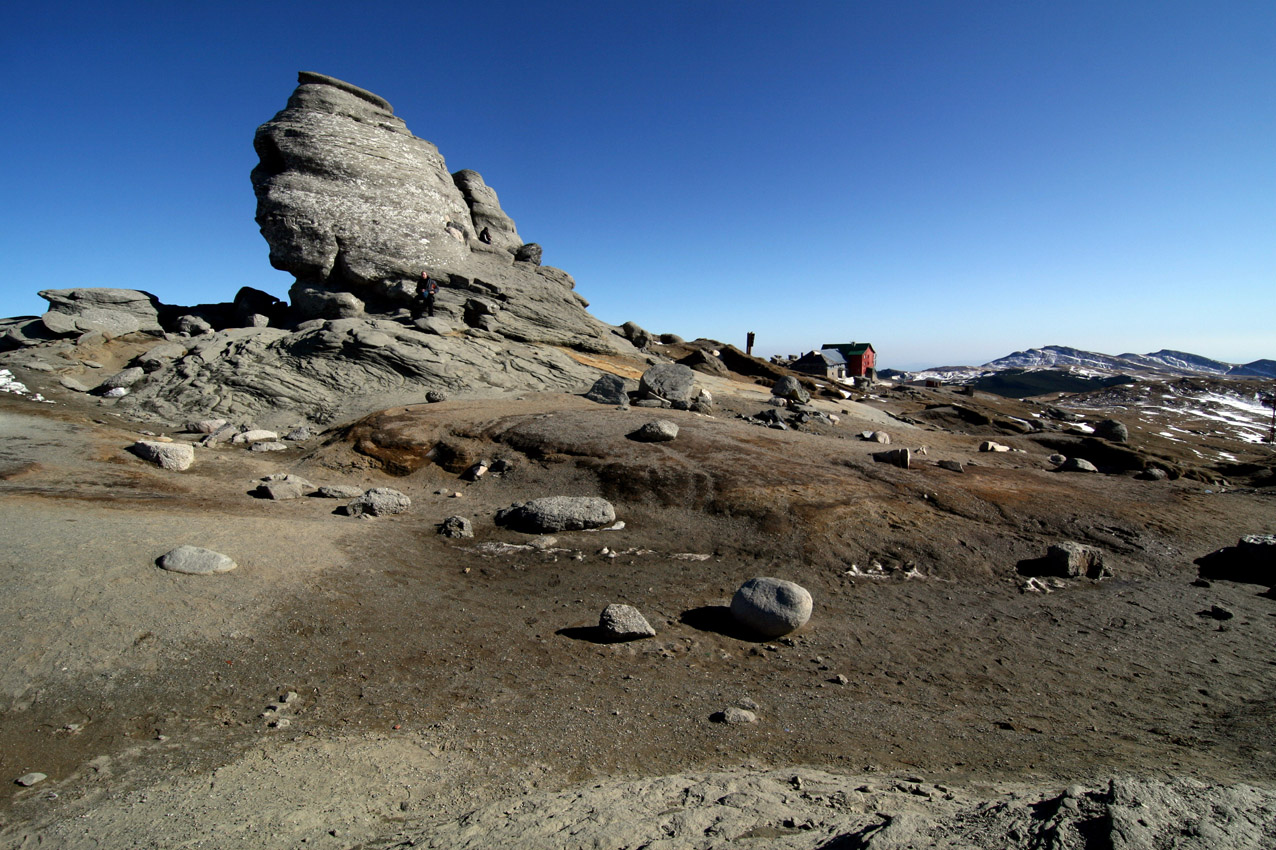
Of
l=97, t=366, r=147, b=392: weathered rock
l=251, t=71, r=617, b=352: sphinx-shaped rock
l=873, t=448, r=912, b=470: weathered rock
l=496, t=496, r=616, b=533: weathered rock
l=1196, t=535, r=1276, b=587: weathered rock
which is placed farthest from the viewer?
l=251, t=71, r=617, b=352: sphinx-shaped rock

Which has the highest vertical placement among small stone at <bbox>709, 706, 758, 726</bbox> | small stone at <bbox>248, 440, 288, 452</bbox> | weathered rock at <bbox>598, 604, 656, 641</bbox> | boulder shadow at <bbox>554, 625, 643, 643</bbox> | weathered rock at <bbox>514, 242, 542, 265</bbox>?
weathered rock at <bbox>514, 242, 542, 265</bbox>

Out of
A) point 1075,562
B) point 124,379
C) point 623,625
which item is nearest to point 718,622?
point 623,625

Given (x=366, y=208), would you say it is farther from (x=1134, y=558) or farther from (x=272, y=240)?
(x=1134, y=558)

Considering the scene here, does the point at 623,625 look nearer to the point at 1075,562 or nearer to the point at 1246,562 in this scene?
the point at 1075,562

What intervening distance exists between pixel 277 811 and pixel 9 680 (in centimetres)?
273

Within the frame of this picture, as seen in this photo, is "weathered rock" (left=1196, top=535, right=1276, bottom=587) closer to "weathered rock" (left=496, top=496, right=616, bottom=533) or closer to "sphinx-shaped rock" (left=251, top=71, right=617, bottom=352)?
"weathered rock" (left=496, top=496, right=616, bottom=533)

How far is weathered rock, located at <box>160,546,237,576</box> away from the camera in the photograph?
19.5ft

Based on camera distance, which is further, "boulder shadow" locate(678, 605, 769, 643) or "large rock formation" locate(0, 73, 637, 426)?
"large rock formation" locate(0, 73, 637, 426)

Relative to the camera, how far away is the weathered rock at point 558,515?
8844 mm

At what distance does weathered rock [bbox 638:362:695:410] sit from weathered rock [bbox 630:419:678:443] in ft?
11.8

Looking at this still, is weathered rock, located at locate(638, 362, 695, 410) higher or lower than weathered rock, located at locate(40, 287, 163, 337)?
lower

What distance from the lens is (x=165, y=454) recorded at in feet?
34.1

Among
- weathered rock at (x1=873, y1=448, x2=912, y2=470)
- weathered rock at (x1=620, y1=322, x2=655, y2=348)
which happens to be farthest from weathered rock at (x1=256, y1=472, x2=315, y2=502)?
weathered rock at (x1=620, y1=322, x2=655, y2=348)

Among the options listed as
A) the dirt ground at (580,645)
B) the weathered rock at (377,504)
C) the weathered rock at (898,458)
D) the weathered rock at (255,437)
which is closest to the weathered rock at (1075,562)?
the dirt ground at (580,645)
